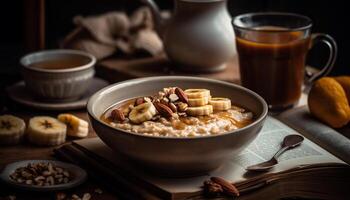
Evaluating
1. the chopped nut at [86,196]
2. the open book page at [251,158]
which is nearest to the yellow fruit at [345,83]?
the open book page at [251,158]

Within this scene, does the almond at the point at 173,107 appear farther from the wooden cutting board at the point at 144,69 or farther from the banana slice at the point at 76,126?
the wooden cutting board at the point at 144,69

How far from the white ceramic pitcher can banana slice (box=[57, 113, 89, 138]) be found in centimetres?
A: 50

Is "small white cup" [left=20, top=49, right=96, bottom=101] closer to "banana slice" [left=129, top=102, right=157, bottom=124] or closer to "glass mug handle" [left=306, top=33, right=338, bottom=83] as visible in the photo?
"banana slice" [left=129, top=102, right=157, bottom=124]

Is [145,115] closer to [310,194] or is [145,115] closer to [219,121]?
[219,121]

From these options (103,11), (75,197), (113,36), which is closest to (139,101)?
(75,197)

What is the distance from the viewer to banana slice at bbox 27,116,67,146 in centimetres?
165

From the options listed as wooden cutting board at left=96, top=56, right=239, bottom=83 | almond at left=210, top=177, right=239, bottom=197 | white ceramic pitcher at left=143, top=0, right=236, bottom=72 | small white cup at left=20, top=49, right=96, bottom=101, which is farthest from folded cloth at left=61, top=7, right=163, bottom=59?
almond at left=210, top=177, right=239, bottom=197

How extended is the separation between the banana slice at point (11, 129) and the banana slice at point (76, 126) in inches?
4.5

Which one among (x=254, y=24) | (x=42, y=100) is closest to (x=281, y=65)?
(x=254, y=24)

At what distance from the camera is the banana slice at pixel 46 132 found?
1.65 m

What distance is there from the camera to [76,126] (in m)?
1.71

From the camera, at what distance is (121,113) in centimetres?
151

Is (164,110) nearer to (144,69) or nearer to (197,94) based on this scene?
(197,94)

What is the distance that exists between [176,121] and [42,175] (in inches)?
12.7
